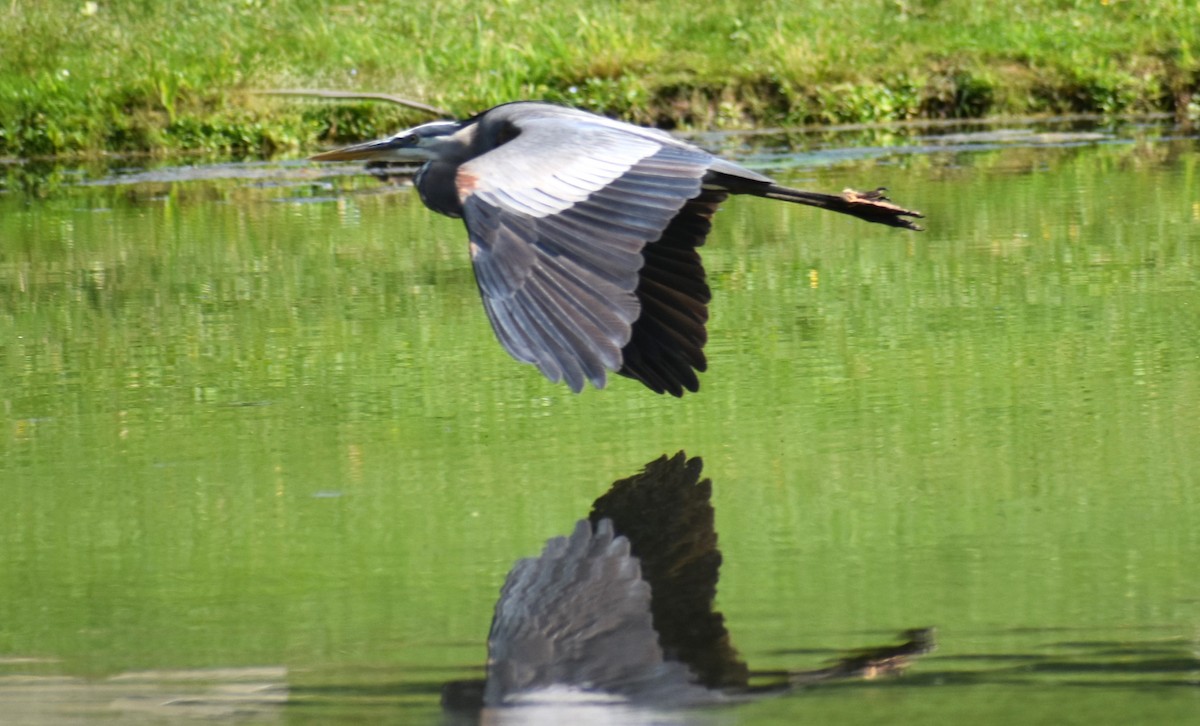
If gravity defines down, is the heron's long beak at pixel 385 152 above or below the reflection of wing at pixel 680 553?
above

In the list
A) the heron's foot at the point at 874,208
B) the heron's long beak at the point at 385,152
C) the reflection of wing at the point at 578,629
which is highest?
the heron's long beak at the point at 385,152

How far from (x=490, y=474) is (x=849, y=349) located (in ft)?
5.70

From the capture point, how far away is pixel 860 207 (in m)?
5.72

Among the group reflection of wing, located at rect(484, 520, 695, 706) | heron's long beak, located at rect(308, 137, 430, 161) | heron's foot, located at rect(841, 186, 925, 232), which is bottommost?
reflection of wing, located at rect(484, 520, 695, 706)

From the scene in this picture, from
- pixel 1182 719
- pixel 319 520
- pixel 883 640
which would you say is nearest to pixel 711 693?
pixel 883 640

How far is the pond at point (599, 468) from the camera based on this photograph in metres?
3.29

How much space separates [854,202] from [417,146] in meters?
1.42

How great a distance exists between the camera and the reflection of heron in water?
10.4 feet

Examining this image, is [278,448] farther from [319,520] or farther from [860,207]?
[860,207]

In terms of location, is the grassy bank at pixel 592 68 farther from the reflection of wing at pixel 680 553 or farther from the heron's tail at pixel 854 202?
the reflection of wing at pixel 680 553

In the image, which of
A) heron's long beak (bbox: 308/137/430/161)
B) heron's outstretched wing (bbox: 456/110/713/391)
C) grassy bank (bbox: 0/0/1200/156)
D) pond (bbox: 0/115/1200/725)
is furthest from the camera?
grassy bank (bbox: 0/0/1200/156)

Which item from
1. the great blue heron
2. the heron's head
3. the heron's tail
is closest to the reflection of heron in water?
the great blue heron

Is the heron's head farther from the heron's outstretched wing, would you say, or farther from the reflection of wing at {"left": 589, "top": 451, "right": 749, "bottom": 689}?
the reflection of wing at {"left": 589, "top": 451, "right": 749, "bottom": 689}

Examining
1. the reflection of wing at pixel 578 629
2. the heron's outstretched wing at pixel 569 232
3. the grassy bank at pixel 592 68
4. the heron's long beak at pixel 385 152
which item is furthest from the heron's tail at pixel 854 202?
the grassy bank at pixel 592 68
